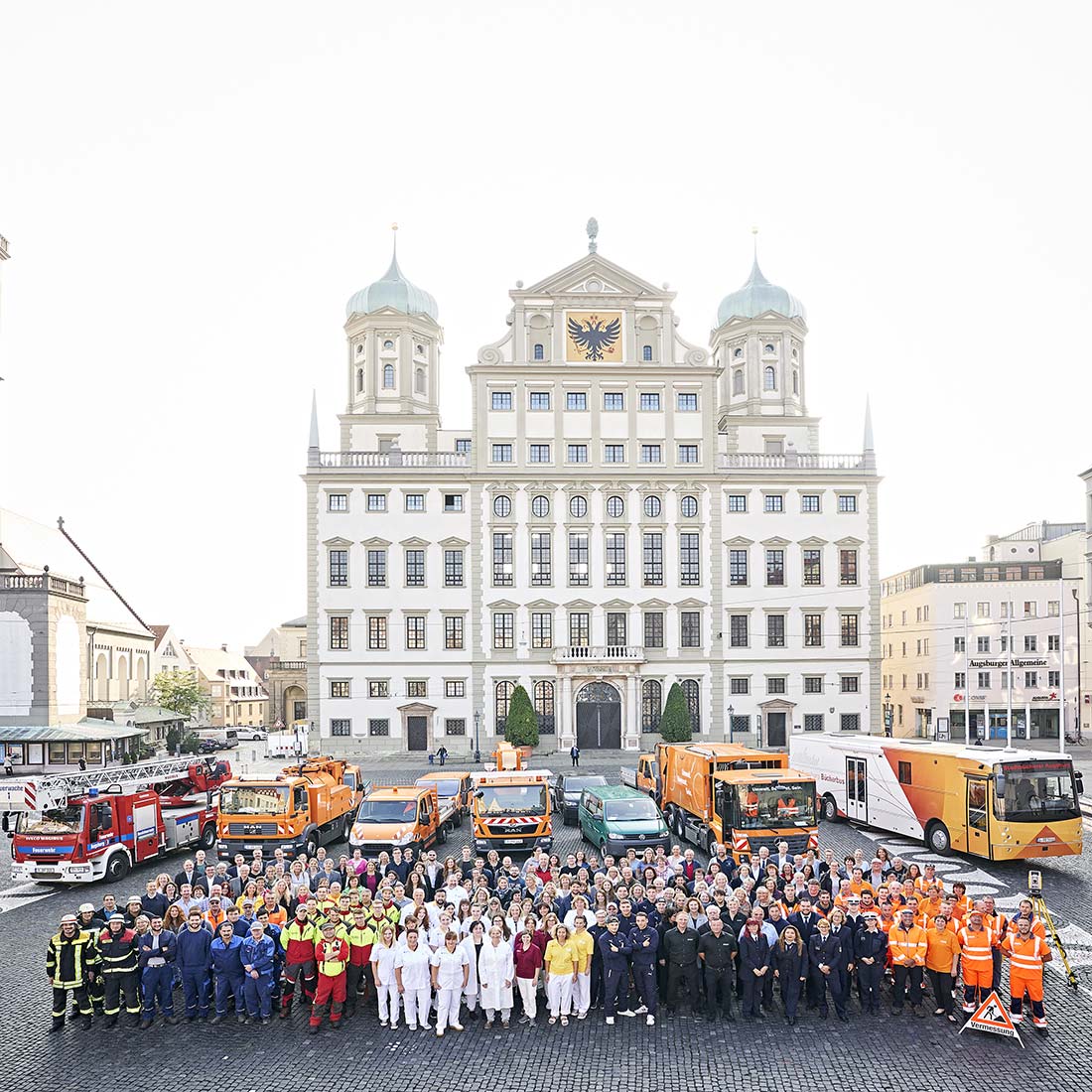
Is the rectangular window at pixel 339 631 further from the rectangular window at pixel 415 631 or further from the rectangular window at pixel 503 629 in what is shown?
the rectangular window at pixel 503 629

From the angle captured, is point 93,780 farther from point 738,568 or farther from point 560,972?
point 738,568

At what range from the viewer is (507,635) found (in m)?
57.4

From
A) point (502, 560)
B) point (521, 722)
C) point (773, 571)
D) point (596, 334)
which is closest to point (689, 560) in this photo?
point (773, 571)

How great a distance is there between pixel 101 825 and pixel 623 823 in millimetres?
12610

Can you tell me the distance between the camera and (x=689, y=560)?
58.2 m

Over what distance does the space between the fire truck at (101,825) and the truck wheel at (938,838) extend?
19.7 m

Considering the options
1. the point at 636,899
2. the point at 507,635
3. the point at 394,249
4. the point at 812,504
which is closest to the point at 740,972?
the point at 636,899

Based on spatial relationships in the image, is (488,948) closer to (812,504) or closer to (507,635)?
(507,635)

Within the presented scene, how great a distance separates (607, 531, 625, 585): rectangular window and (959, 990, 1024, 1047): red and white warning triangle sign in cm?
4394

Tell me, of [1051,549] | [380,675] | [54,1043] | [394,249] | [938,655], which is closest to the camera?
[54,1043]

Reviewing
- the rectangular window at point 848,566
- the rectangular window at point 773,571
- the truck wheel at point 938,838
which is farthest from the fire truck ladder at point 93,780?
the rectangular window at point 848,566

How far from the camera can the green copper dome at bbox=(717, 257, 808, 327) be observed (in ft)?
217

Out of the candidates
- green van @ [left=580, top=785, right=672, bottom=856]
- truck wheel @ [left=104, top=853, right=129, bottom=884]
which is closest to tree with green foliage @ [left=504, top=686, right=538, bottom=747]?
green van @ [left=580, top=785, right=672, bottom=856]

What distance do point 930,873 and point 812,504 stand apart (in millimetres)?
44804
